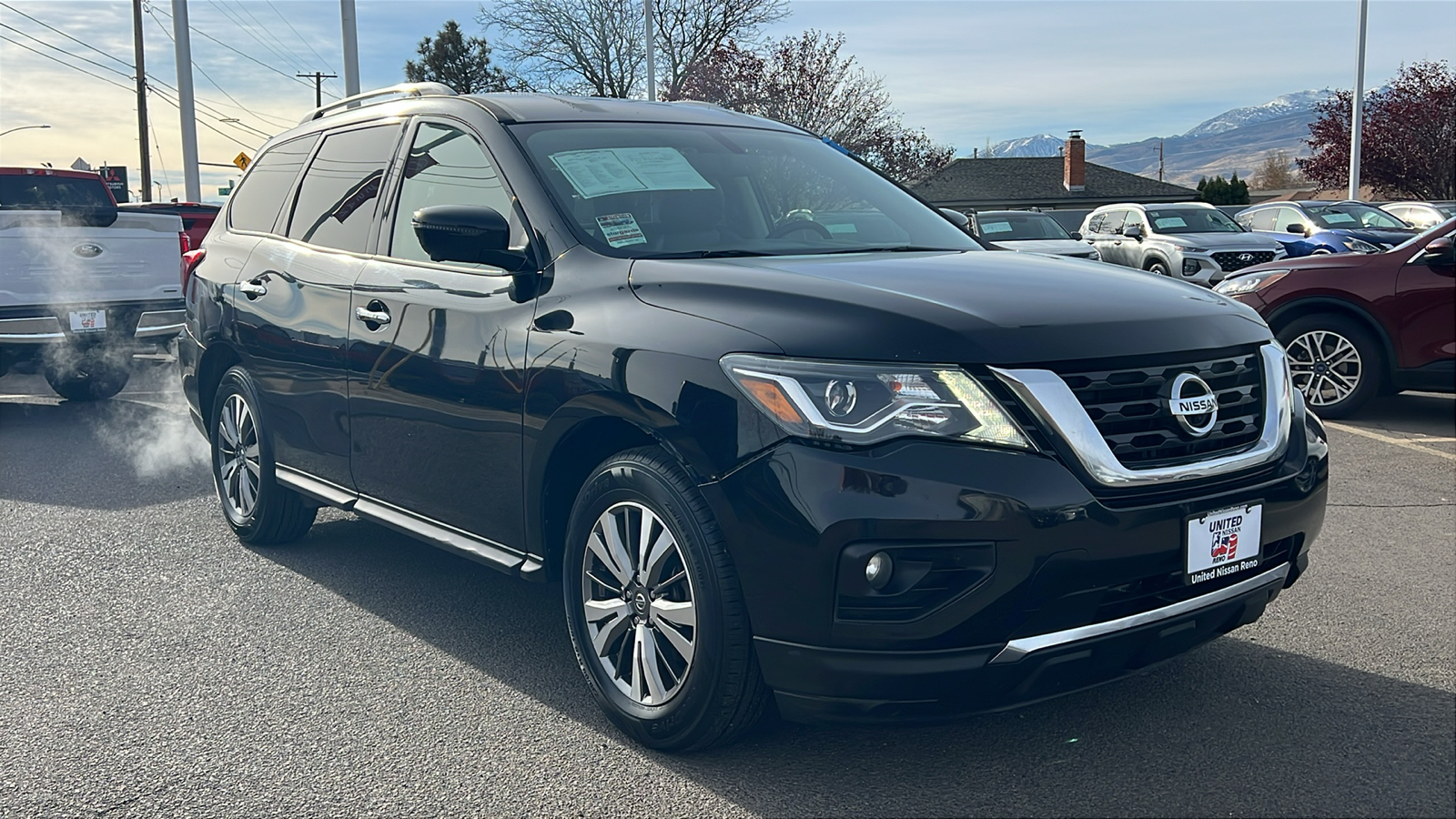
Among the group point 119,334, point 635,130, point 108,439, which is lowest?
point 108,439

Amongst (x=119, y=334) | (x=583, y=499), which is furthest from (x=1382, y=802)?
(x=119, y=334)

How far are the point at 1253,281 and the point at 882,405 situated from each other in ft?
25.1

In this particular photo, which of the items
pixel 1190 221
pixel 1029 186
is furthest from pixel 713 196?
pixel 1029 186

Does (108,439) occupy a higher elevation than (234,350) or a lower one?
lower

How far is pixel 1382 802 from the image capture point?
10.0ft

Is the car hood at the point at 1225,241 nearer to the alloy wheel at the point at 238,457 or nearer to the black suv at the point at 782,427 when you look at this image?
the black suv at the point at 782,427

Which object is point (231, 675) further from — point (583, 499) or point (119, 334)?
point (119, 334)

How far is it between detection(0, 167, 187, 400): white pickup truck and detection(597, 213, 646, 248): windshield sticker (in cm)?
746

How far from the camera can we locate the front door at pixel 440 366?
3.88 m

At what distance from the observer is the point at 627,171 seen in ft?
13.8

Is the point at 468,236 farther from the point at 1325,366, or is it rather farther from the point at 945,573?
the point at 1325,366

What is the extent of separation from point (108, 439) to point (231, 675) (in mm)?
5601

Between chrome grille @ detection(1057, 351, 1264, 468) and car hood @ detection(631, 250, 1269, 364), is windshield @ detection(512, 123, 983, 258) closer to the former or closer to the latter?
car hood @ detection(631, 250, 1269, 364)

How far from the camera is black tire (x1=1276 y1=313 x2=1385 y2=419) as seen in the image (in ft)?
29.2
